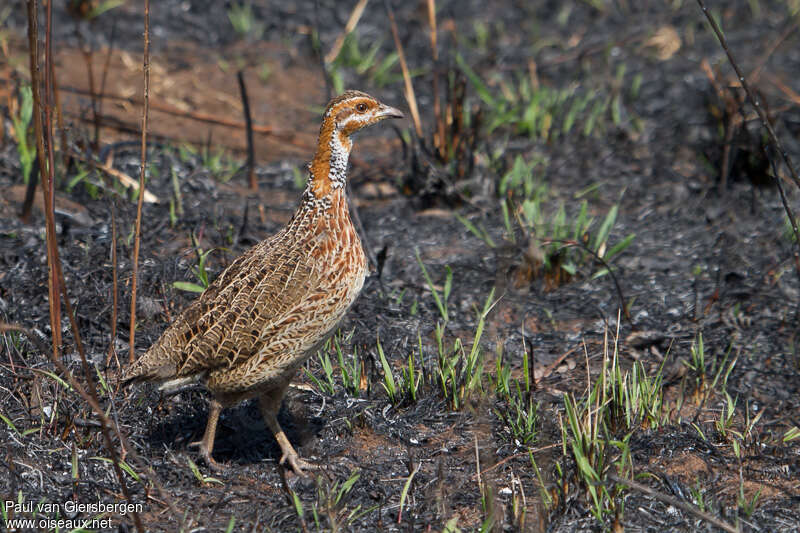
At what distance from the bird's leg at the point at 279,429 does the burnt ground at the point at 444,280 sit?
0.07 meters

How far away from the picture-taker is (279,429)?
4352 millimetres

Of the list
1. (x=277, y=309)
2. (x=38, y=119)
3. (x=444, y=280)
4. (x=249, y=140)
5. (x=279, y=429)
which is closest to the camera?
(x=38, y=119)

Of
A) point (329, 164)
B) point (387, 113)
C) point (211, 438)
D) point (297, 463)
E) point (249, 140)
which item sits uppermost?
point (387, 113)

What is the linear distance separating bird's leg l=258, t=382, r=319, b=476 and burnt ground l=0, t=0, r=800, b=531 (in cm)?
7

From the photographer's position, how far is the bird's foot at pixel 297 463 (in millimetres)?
4207

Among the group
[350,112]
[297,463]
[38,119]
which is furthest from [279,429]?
[38,119]

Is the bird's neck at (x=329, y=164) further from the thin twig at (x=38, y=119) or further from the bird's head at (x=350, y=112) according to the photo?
the thin twig at (x=38, y=119)

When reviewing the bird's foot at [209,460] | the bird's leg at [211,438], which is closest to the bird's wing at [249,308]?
→ the bird's leg at [211,438]

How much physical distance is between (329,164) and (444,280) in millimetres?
1756

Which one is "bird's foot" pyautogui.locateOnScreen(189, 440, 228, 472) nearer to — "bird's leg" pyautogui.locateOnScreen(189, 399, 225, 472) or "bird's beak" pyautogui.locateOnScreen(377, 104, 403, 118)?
"bird's leg" pyautogui.locateOnScreen(189, 399, 225, 472)

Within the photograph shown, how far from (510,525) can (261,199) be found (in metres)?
3.72

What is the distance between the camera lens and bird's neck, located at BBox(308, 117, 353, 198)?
419cm

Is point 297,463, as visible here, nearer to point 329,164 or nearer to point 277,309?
point 277,309

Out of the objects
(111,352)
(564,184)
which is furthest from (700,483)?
(564,184)
